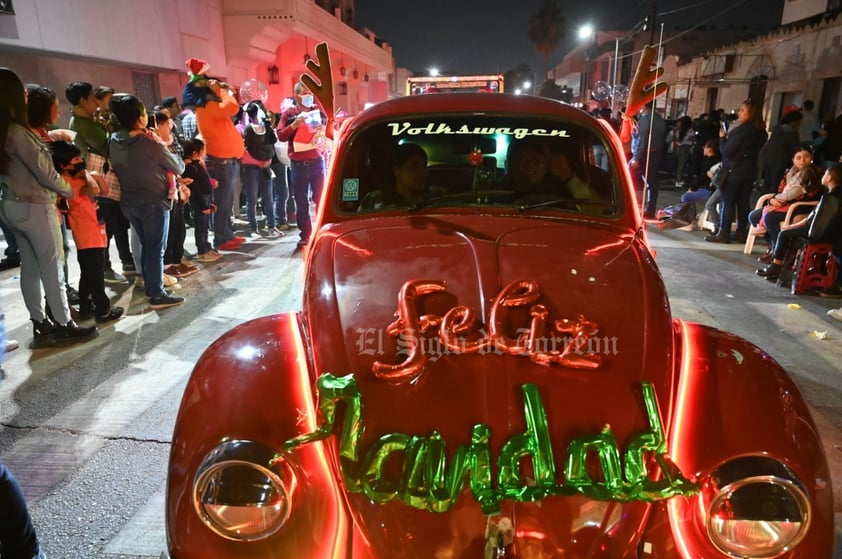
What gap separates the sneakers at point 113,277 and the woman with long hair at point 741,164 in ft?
28.2

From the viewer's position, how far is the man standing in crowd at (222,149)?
733cm

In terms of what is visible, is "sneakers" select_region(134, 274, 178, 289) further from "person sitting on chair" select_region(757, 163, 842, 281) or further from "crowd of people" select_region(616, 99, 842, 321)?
"person sitting on chair" select_region(757, 163, 842, 281)

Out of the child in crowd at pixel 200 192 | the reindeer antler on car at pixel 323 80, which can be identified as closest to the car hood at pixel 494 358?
the reindeer antler on car at pixel 323 80

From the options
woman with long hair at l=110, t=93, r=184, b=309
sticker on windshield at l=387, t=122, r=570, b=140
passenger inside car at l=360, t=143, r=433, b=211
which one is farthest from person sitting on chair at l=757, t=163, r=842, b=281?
woman with long hair at l=110, t=93, r=184, b=309

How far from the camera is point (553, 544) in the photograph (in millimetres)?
1676

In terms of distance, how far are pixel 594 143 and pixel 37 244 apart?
4292 mm

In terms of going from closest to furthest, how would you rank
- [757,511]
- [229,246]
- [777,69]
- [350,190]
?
1. [757,511]
2. [350,190]
3. [229,246]
4. [777,69]

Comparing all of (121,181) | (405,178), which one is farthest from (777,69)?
(121,181)

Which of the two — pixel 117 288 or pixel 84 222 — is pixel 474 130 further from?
pixel 117 288

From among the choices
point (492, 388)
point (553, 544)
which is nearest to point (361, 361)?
point (492, 388)

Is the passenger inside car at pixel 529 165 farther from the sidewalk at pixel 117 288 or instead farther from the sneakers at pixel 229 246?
the sneakers at pixel 229 246

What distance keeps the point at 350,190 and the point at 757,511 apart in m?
2.28

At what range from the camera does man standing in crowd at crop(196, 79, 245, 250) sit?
7328mm

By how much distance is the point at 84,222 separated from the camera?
4797 millimetres
